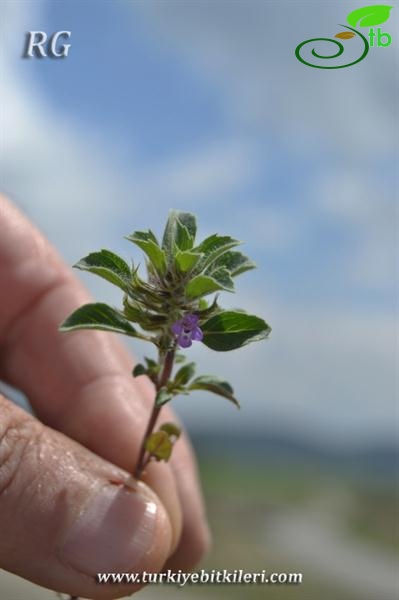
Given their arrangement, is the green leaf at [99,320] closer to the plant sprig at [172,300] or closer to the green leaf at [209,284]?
the plant sprig at [172,300]

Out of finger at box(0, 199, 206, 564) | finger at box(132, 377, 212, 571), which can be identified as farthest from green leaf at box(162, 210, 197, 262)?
finger at box(132, 377, 212, 571)

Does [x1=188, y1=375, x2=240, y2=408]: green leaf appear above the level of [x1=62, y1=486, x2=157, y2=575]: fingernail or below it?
above

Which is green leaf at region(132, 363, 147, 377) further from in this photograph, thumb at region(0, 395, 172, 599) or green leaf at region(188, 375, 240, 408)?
thumb at region(0, 395, 172, 599)

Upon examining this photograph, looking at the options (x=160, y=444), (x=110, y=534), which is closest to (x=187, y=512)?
(x=110, y=534)

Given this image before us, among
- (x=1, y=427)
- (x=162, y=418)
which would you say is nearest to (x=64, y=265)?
(x=162, y=418)

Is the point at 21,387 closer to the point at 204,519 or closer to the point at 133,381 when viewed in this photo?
the point at 133,381

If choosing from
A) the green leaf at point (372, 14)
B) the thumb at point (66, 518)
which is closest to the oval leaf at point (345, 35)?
the green leaf at point (372, 14)
